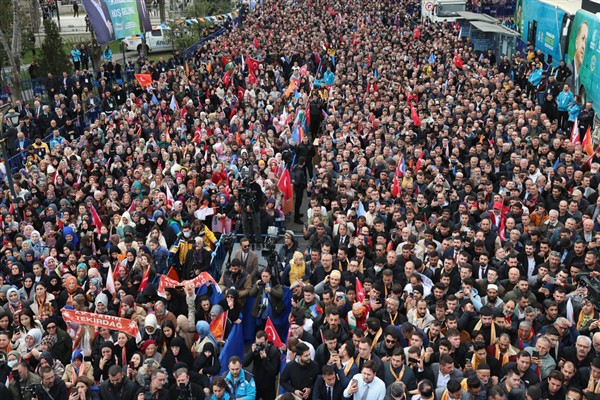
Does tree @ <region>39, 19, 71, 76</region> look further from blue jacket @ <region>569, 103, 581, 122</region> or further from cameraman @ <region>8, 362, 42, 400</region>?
cameraman @ <region>8, 362, 42, 400</region>

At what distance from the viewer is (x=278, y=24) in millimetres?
35938

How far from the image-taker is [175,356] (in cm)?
846

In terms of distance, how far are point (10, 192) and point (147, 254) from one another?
540 centimetres

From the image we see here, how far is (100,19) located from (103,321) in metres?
15.4

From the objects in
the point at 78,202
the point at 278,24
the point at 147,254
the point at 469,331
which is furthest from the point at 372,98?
the point at 278,24

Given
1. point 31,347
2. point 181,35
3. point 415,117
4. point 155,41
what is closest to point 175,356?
point 31,347

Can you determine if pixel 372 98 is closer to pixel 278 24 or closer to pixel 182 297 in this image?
pixel 182 297

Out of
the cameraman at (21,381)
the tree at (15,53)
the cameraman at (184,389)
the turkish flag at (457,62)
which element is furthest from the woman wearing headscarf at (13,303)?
the tree at (15,53)

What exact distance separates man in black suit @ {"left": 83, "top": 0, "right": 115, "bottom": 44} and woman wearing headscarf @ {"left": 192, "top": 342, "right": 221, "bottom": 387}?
15.7m

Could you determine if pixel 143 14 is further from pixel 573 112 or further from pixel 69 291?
pixel 69 291

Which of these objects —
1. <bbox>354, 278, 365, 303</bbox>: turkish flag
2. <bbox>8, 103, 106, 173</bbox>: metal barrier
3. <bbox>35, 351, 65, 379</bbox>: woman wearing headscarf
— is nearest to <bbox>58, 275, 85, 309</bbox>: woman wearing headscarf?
<bbox>35, 351, 65, 379</bbox>: woman wearing headscarf

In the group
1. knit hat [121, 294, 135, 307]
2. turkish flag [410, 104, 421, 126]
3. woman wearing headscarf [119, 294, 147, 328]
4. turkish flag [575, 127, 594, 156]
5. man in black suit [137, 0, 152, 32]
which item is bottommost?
woman wearing headscarf [119, 294, 147, 328]

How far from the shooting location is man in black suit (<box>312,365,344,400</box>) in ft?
24.0

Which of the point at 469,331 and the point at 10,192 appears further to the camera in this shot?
the point at 10,192
